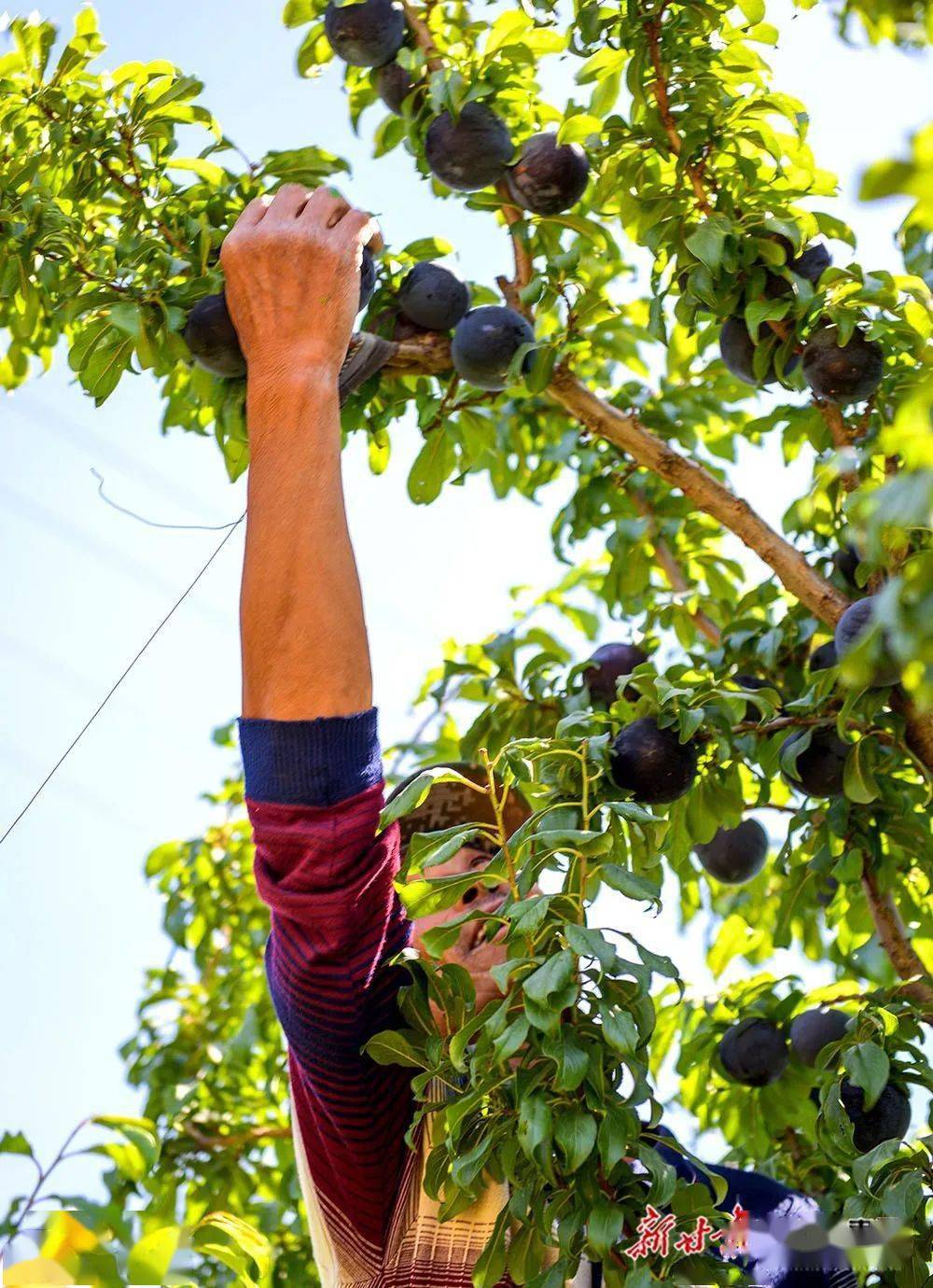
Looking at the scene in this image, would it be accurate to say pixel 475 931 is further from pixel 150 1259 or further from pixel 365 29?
pixel 365 29

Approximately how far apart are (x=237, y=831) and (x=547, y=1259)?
174 centimetres

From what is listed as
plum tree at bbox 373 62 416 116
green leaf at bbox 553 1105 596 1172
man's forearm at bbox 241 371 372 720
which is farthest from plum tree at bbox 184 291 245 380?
green leaf at bbox 553 1105 596 1172

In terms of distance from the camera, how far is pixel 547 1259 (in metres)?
1.72

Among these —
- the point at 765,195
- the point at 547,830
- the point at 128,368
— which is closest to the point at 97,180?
the point at 128,368

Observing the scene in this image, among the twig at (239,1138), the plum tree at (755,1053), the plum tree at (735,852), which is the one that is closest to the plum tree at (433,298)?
the plum tree at (735,852)

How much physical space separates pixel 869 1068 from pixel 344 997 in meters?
0.54

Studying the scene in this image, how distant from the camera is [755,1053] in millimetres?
2271

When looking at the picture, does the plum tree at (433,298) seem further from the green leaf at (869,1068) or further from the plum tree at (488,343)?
the green leaf at (869,1068)

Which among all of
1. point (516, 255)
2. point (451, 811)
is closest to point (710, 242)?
point (516, 255)

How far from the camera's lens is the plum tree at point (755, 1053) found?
2268 mm

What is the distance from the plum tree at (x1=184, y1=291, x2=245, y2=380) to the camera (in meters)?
1.89

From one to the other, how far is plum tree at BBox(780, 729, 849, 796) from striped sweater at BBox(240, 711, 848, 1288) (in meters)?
0.55

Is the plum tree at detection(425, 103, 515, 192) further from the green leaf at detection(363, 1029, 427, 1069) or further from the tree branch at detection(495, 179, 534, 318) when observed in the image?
the green leaf at detection(363, 1029, 427, 1069)

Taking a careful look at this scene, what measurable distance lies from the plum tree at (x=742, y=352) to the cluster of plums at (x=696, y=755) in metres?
0.36
